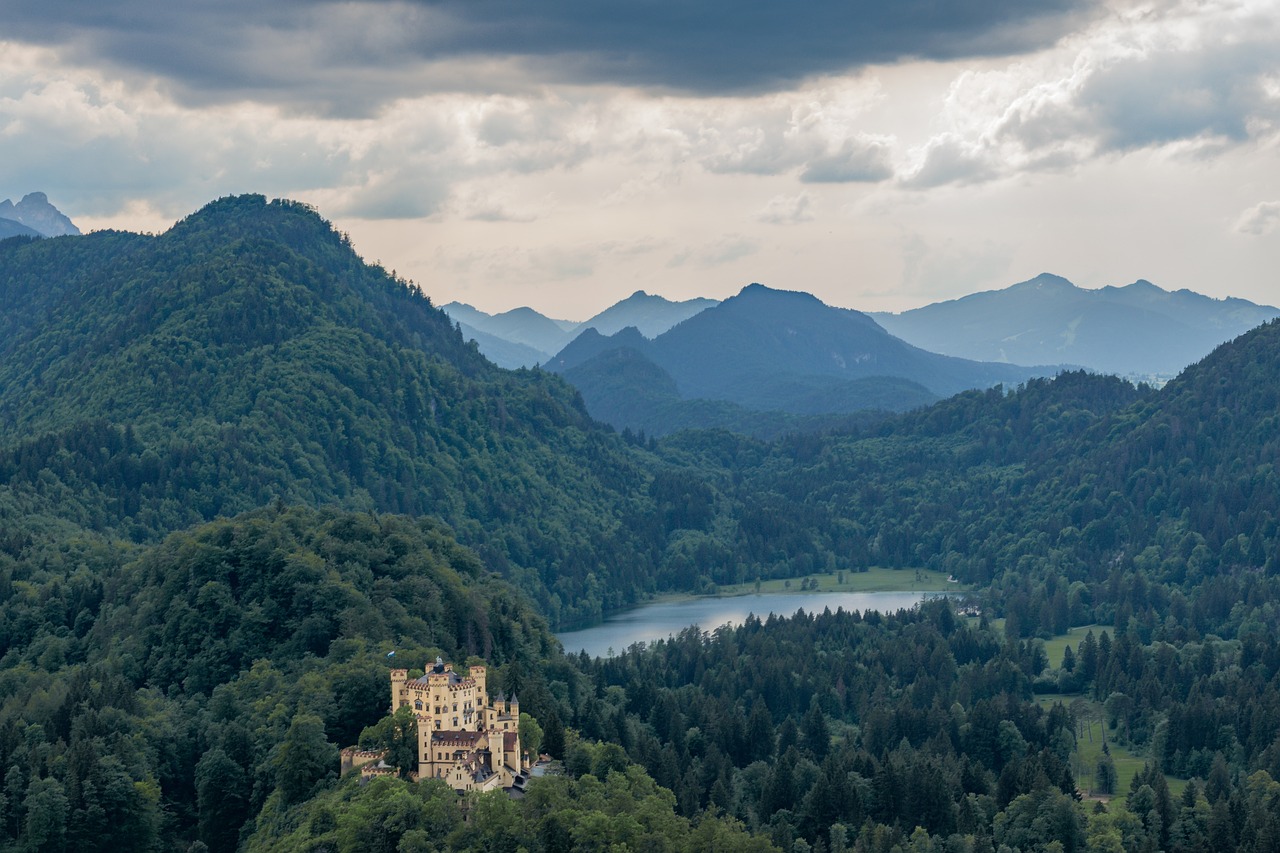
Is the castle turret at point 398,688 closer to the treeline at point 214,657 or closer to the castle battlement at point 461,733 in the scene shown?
the castle battlement at point 461,733

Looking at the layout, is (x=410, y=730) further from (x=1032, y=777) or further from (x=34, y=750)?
(x=1032, y=777)

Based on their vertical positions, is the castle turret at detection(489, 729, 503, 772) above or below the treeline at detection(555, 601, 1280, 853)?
above

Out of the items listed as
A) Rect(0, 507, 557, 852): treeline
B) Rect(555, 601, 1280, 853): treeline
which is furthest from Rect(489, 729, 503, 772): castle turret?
Rect(0, 507, 557, 852): treeline

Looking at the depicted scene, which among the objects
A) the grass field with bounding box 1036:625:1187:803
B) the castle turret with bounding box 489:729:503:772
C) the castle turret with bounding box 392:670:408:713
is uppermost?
the castle turret with bounding box 392:670:408:713

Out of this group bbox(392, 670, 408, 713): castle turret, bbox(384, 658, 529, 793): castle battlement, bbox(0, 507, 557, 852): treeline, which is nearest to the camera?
bbox(384, 658, 529, 793): castle battlement

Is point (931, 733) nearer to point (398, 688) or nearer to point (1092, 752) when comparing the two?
point (1092, 752)

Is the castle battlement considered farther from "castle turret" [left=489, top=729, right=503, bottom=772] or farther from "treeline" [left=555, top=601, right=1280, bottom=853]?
"treeline" [left=555, top=601, right=1280, bottom=853]

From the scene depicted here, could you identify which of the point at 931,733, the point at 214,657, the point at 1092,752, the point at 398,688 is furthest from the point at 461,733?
the point at 1092,752

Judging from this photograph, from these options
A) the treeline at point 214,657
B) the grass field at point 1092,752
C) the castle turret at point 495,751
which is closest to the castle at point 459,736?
the castle turret at point 495,751
